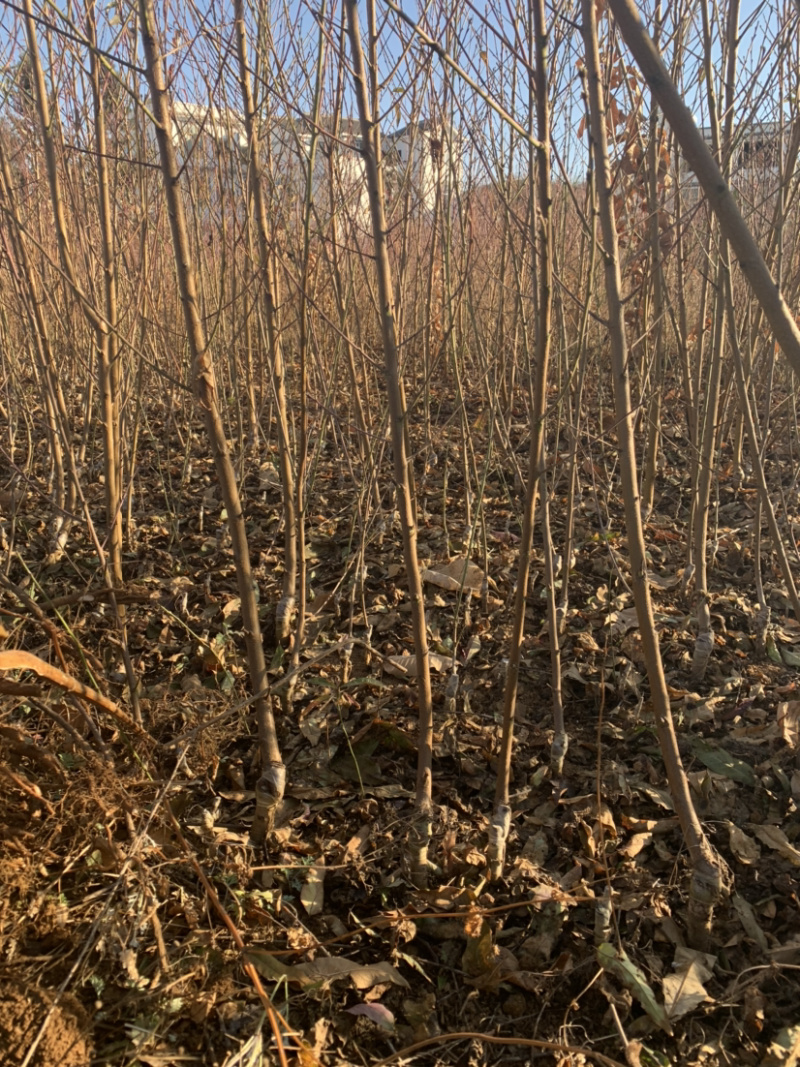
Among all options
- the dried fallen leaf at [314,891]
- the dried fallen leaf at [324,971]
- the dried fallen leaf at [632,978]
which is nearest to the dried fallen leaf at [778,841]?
the dried fallen leaf at [632,978]

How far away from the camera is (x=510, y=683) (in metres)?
1.41

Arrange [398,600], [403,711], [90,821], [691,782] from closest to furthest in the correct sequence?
[90,821], [691,782], [403,711], [398,600]

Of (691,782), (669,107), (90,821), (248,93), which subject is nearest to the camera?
(669,107)

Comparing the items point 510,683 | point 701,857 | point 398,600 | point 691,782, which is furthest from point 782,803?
point 398,600

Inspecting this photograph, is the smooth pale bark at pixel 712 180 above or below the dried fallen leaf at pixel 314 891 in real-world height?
above

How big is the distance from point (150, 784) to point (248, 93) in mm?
1662

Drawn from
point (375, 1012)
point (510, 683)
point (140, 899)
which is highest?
point (510, 683)

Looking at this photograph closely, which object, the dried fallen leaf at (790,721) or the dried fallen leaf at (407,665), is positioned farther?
the dried fallen leaf at (407,665)

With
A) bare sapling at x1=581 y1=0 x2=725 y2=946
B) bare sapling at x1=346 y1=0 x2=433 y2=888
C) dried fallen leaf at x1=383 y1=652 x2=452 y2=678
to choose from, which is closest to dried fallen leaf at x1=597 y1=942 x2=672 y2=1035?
bare sapling at x1=581 y1=0 x2=725 y2=946

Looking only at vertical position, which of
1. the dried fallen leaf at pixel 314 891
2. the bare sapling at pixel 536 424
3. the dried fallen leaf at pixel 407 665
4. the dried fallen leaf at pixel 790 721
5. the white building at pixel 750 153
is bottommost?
the dried fallen leaf at pixel 314 891

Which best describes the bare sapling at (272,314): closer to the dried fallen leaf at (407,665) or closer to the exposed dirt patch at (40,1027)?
the dried fallen leaf at (407,665)

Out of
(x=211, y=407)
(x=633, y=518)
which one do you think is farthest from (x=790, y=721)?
(x=211, y=407)

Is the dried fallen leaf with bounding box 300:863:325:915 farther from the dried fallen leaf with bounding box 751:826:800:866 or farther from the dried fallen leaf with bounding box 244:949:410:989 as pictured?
the dried fallen leaf with bounding box 751:826:800:866

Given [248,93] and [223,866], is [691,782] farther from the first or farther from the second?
[248,93]
